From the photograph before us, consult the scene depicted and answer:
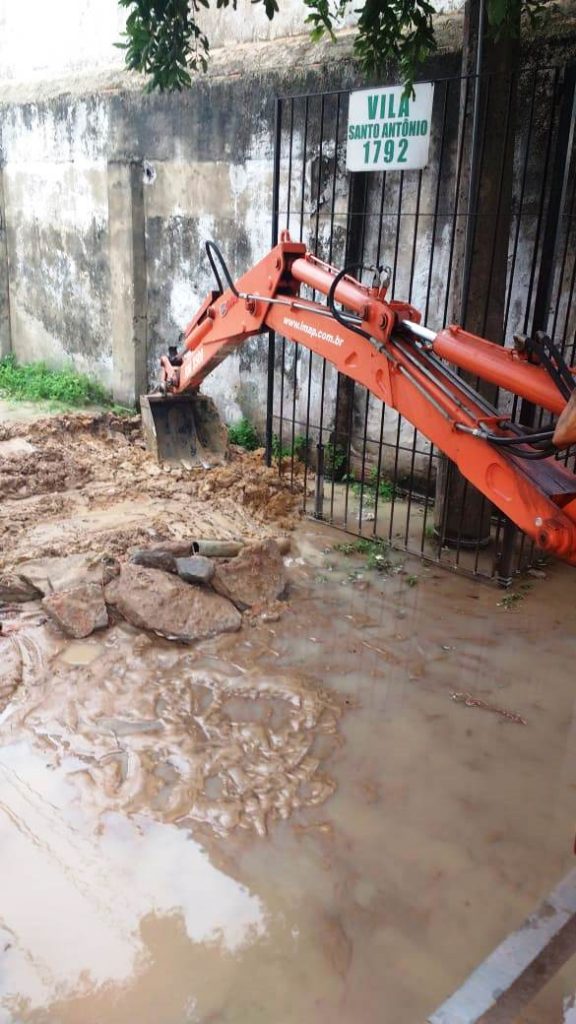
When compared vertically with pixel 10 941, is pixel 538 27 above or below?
above

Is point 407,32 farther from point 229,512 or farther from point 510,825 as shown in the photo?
point 510,825

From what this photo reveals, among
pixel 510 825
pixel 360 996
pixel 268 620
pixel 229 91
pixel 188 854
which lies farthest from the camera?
pixel 229 91

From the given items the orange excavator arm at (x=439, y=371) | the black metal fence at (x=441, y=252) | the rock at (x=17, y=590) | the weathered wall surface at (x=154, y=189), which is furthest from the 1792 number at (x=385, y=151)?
the rock at (x=17, y=590)

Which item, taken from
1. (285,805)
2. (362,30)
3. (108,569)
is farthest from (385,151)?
(285,805)

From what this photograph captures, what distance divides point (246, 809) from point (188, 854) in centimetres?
31

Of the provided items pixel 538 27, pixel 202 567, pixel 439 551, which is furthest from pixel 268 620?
pixel 538 27

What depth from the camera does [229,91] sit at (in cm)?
735

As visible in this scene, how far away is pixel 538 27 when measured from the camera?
5281 mm

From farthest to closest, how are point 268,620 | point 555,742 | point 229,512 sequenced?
point 229,512 < point 268,620 < point 555,742

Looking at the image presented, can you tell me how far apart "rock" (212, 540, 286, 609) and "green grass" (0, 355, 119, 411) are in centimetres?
479

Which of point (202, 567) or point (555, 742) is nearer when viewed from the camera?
point (555, 742)

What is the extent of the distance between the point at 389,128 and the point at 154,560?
3.19 metres

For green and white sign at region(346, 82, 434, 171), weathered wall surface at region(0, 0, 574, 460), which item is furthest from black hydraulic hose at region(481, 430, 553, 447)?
weathered wall surface at region(0, 0, 574, 460)

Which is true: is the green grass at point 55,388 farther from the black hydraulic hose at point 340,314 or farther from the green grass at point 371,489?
the black hydraulic hose at point 340,314
